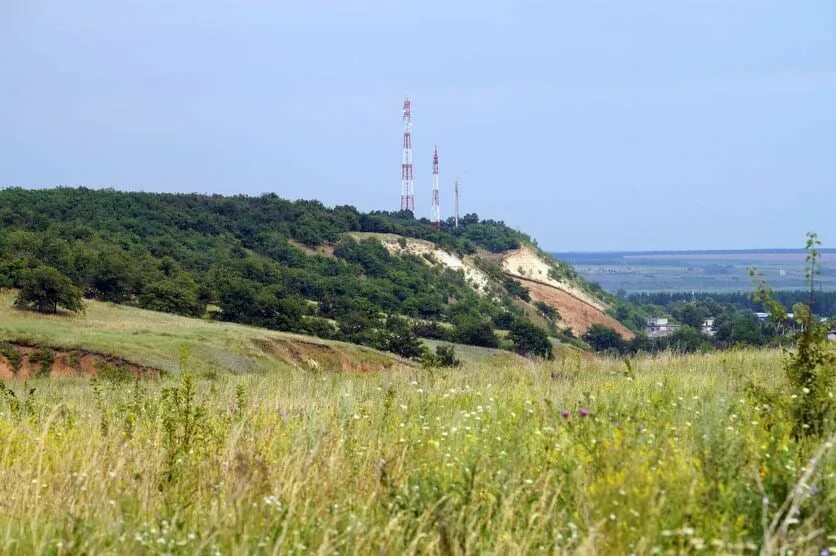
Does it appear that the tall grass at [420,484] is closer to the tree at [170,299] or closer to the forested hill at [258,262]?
the forested hill at [258,262]

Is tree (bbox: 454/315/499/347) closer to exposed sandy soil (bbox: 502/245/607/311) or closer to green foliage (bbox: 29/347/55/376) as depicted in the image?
green foliage (bbox: 29/347/55/376)

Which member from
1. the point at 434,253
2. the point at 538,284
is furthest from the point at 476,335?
the point at 538,284

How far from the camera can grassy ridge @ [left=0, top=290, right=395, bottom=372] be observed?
136ft

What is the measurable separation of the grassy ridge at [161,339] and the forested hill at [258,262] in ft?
16.9

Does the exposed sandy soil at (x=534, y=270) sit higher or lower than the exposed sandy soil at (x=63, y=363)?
higher

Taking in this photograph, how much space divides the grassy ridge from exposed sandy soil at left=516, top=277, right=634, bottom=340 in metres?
67.3

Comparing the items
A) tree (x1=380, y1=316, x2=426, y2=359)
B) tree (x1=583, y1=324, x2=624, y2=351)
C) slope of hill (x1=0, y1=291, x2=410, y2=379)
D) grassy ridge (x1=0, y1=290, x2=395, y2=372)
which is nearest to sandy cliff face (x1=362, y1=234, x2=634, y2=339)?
tree (x1=583, y1=324, x2=624, y2=351)

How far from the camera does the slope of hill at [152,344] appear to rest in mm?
40531

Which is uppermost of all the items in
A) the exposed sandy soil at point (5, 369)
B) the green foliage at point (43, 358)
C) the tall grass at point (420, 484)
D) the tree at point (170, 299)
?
the tall grass at point (420, 484)

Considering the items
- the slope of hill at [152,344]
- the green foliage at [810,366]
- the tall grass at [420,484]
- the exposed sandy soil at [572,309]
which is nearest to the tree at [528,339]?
the slope of hill at [152,344]

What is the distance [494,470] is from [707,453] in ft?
3.29

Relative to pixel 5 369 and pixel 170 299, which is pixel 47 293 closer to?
pixel 5 369

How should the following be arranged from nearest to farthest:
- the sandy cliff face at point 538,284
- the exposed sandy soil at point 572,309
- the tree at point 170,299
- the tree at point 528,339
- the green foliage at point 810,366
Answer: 1. the green foliage at point 810,366
2. the tree at point 170,299
3. the tree at point 528,339
4. the exposed sandy soil at point 572,309
5. the sandy cliff face at point 538,284

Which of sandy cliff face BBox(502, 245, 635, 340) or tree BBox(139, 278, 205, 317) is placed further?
sandy cliff face BBox(502, 245, 635, 340)
